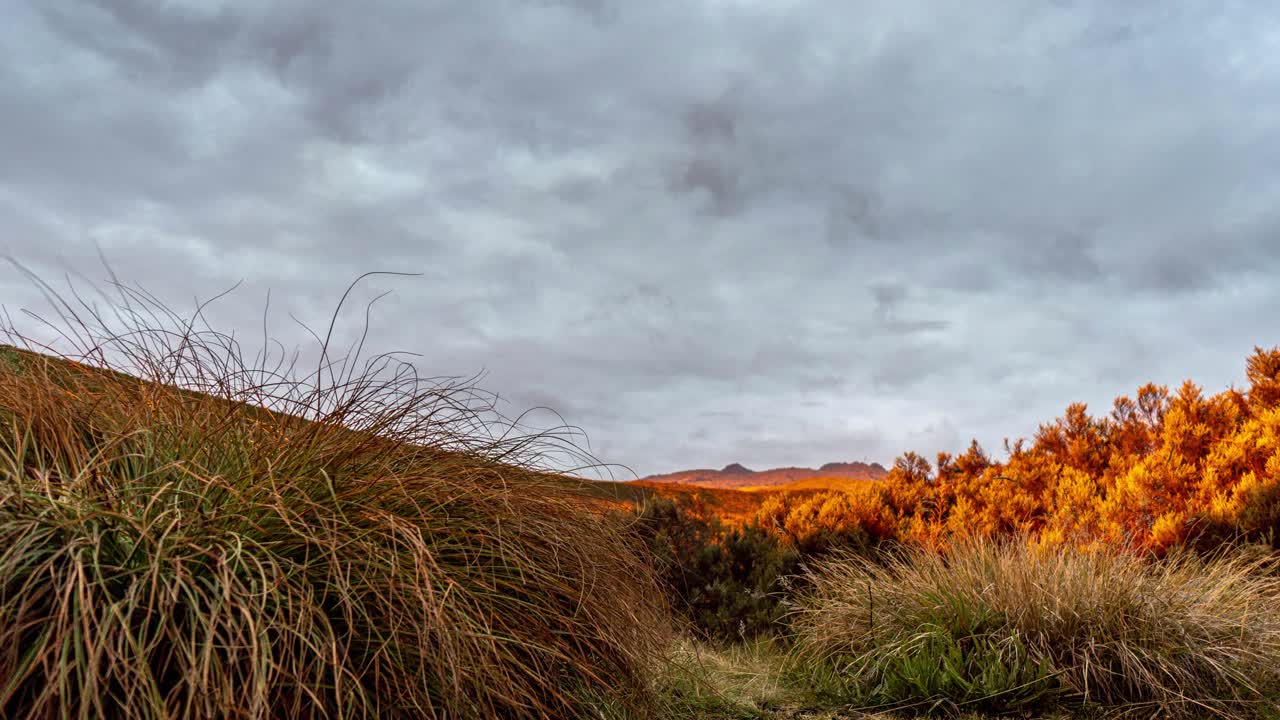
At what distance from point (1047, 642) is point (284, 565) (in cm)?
363

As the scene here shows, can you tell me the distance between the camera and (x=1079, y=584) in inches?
172

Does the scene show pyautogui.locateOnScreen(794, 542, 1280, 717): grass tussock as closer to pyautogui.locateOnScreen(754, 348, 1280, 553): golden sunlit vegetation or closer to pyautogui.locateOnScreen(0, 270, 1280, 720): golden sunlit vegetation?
pyautogui.locateOnScreen(0, 270, 1280, 720): golden sunlit vegetation

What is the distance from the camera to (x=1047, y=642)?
416cm

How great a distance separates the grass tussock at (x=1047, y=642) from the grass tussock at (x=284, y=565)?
1326mm

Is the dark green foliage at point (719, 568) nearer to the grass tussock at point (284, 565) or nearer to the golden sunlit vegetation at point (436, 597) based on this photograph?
the golden sunlit vegetation at point (436, 597)

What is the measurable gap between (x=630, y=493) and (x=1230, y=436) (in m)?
6.47

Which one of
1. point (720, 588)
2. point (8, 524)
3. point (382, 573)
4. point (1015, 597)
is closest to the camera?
point (8, 524)

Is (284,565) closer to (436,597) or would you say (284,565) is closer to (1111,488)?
(436,597)

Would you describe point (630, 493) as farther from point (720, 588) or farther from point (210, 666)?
point (210, 666)

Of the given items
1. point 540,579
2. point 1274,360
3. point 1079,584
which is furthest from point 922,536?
point 1274,360

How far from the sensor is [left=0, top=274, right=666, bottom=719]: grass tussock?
2.13 m

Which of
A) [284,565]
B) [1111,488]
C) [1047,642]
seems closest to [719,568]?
[1047,642]

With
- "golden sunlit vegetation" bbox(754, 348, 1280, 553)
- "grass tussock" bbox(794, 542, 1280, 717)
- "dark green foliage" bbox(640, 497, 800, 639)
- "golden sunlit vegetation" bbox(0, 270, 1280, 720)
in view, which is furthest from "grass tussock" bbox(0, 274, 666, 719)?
"golden sunlit vegetation" bbox(754, 348, 1280, 553)

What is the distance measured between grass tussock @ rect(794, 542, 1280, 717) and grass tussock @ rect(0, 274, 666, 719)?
1326 millimetres
